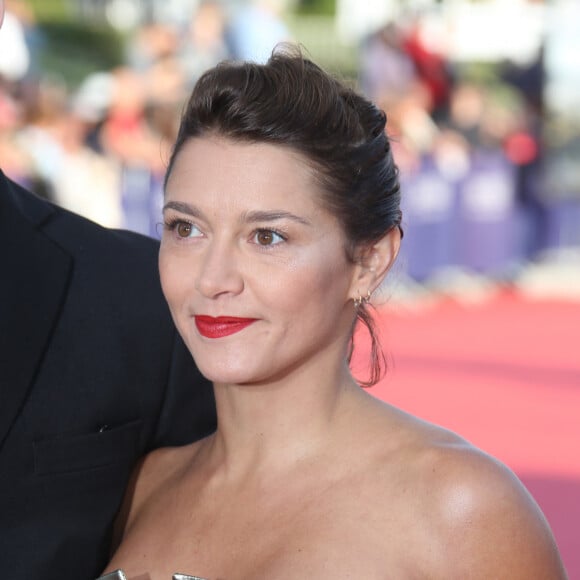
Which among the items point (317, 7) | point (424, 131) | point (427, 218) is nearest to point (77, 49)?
point (317, 7)

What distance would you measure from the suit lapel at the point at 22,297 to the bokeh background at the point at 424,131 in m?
5.08

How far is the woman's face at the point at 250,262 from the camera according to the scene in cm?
176

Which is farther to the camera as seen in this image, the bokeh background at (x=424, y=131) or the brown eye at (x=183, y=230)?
the bokeh background at (x=424, y=131)

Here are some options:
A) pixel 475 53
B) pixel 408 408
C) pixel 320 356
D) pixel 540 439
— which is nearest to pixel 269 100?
pixel 320 356

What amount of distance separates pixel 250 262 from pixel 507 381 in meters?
5.78

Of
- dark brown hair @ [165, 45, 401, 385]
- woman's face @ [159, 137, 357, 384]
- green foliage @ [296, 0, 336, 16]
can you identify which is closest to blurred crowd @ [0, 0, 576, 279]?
green foliage @ [296, 0, 336, 16]

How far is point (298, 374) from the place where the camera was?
1.89 metres

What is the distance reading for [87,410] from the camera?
1929 millimetres

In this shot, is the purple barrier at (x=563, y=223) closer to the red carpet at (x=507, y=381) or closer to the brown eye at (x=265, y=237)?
the red carpet at (x=507, y=381)

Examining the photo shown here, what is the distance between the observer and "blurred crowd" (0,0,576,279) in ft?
30.2

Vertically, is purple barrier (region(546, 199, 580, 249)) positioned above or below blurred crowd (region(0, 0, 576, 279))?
below

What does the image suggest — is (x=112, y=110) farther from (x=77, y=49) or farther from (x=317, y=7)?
(x=317, y=7)

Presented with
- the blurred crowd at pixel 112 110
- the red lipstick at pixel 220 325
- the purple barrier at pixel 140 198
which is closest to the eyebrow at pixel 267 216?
the red lipstick at pixel 220 325

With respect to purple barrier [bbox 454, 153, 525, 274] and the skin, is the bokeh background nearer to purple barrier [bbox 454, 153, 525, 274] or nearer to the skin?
purple barrier [bbox 454, 153, 525, 274]
